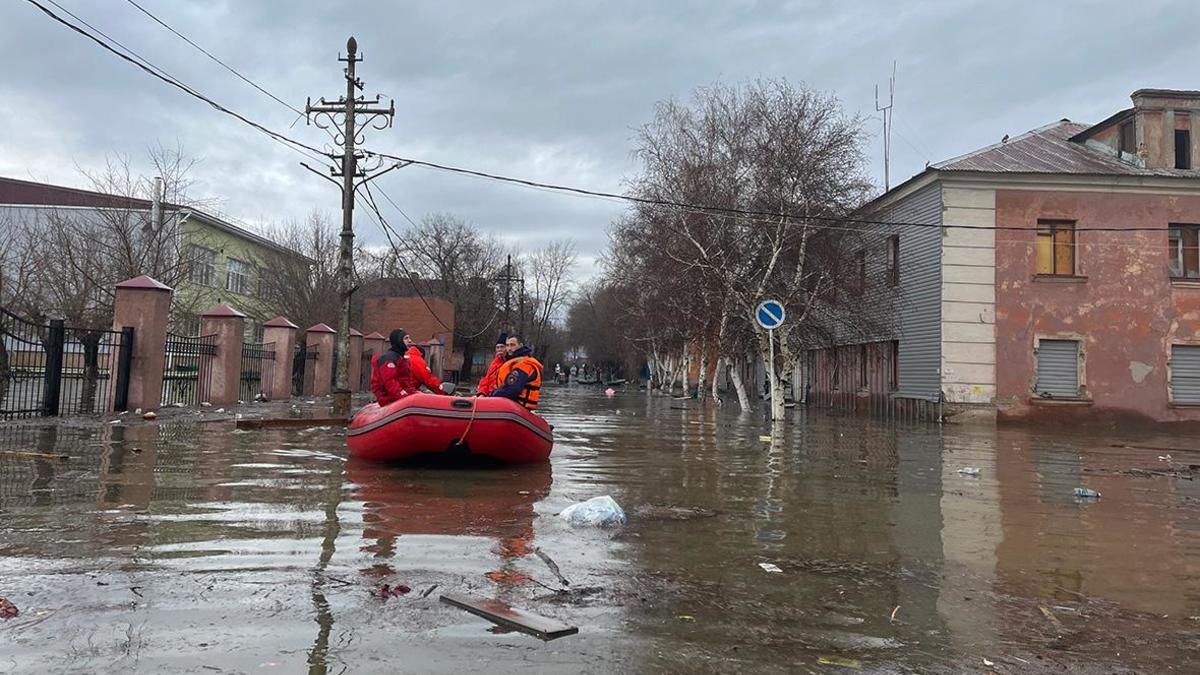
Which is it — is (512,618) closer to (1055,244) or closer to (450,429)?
(450,429)

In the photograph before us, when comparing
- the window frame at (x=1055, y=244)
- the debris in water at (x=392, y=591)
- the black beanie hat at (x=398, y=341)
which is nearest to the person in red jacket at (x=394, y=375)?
the black beanie hat at (x=398, y=341)

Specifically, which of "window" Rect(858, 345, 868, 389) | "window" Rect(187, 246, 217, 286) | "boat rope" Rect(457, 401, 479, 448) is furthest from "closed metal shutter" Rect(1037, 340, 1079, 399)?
"window" Rect(187, 246, 217, 286)

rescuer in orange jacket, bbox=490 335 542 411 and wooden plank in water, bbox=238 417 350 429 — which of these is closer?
rescuer in orange jacket, bbox=490 335 542 411

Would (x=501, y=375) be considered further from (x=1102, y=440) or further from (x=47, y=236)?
(x=47, y=236)

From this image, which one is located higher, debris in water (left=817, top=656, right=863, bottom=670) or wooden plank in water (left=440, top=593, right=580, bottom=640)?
wooden plank in water (left=440, top=593, right=580, bottom=640)

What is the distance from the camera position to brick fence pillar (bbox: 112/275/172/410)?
48.6 ft

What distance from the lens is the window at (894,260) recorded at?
80.0 feet

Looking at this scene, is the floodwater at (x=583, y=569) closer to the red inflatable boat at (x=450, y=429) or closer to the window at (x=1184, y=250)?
the red inflatable boat at (x=450, y=429)

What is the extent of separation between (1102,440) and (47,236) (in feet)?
95.6

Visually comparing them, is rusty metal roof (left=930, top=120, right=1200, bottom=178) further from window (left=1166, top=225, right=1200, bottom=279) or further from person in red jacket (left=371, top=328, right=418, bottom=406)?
person in red jacket (left=371, top=328, right=418, bottom=406)

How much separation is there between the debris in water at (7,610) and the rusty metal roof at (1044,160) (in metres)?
22.1

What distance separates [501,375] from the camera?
9.53 m

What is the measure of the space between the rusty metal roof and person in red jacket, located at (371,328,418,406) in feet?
55.6

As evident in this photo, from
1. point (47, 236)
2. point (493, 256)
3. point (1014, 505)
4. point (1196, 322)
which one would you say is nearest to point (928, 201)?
point (1196, 322)
